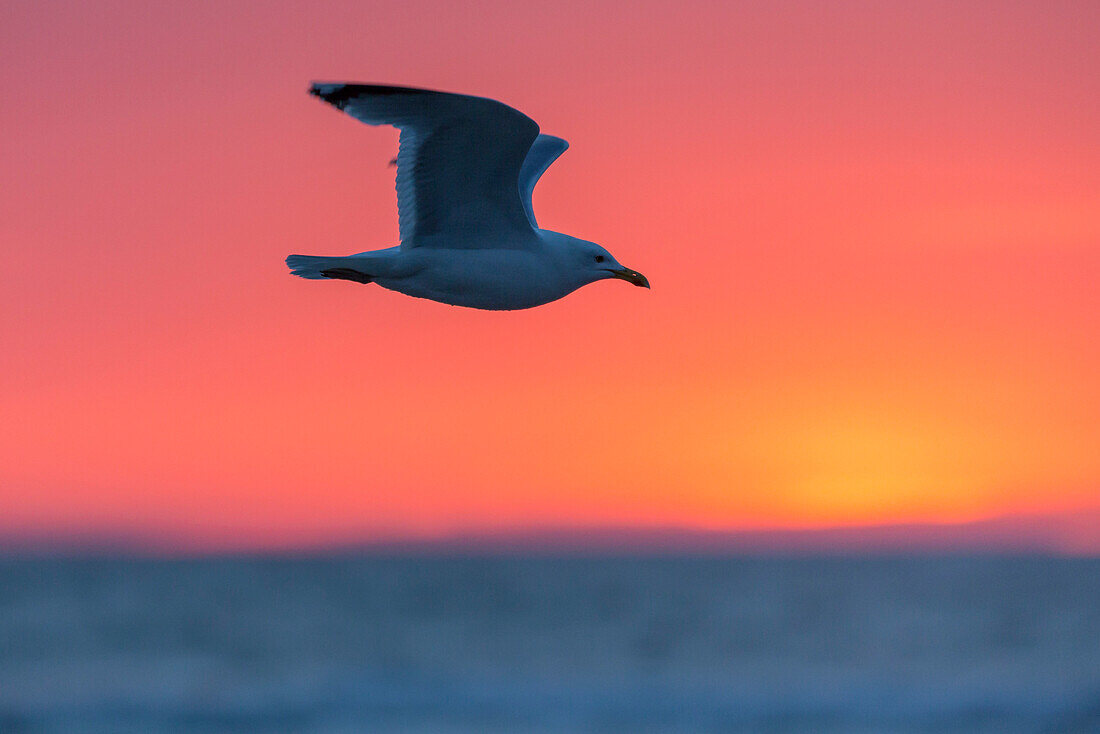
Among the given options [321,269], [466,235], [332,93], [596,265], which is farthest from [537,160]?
[332,93]

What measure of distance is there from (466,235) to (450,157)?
0.65m

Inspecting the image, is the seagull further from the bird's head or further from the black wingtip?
the black wingtip

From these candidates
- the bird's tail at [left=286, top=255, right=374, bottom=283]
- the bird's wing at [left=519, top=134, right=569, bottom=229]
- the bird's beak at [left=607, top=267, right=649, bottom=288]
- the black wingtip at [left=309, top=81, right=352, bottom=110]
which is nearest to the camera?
the black wingtip at [left=309, top=81, right=352, bottom=110]

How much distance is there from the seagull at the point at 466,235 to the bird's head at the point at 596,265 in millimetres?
10

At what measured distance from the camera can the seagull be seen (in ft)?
25.5

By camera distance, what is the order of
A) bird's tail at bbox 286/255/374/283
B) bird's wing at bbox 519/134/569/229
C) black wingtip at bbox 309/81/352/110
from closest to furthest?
black wingtip at bbox 309/81/352/110 < bird's tail at bbox 286/255/374/283 < bird's wing at bbox 519/134/569/229

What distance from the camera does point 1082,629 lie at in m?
37.2

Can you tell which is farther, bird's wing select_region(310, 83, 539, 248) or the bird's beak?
the bird's beak

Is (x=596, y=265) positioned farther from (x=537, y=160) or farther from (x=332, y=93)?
(x=332, y=93)

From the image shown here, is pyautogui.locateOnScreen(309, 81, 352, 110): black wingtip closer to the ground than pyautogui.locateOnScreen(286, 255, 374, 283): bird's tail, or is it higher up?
higher up

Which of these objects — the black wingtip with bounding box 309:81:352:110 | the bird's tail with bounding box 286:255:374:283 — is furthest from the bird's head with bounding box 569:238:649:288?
the black wingtip with bounding box 309:81:352:110

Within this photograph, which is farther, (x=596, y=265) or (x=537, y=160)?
(x=537, y=160)

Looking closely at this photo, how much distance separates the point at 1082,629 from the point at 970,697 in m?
11.1

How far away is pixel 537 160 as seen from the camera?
10047 mm
